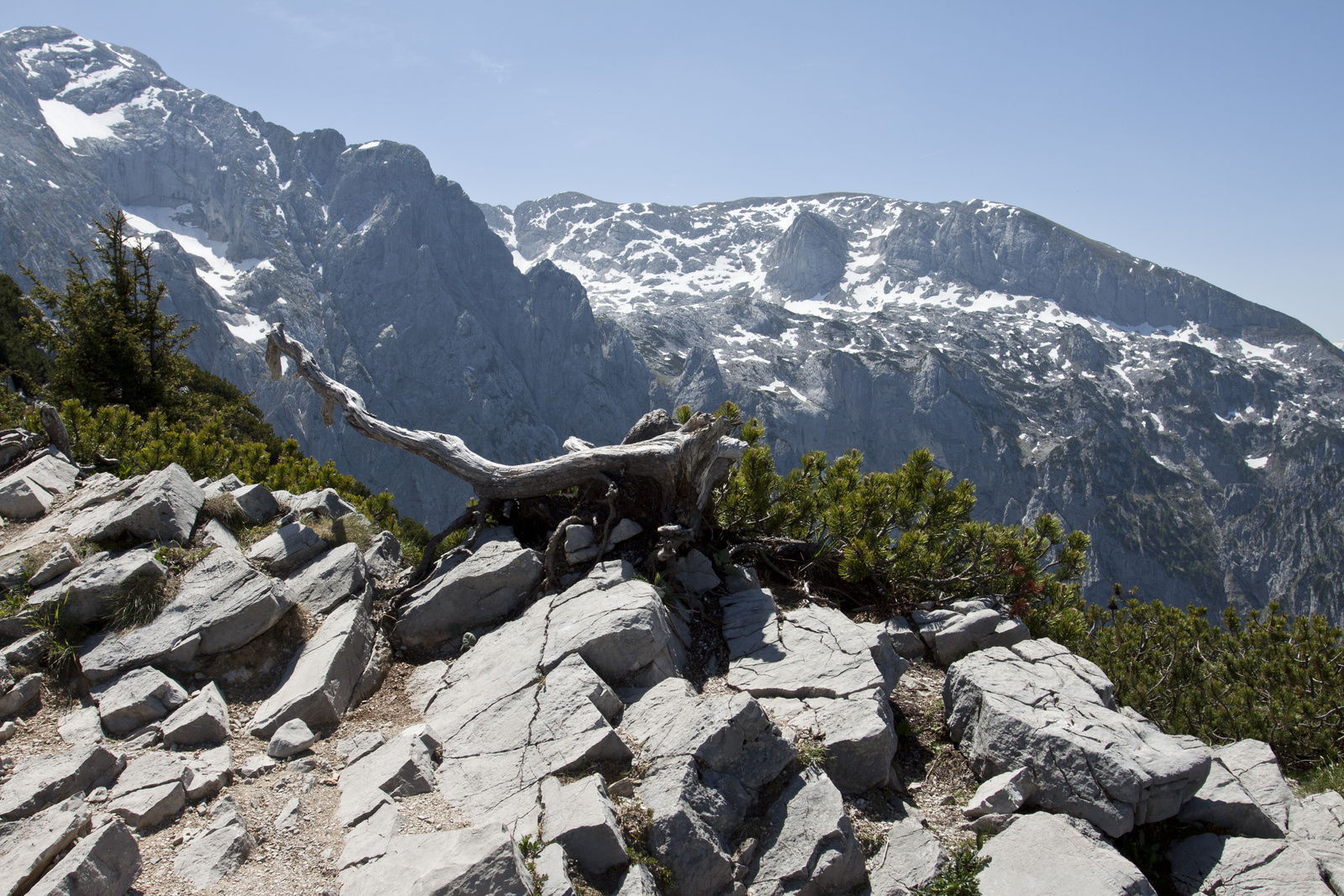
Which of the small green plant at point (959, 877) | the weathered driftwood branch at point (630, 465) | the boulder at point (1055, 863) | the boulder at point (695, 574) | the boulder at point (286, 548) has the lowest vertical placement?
the small green plant at point (959, 877)

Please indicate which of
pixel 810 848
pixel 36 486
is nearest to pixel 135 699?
pixel 36 486

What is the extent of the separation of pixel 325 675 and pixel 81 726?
90.8 inches

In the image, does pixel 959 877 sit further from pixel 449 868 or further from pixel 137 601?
pixel 137 601

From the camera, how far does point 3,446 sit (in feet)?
40.1

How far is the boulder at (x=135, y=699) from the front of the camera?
24.2 feet

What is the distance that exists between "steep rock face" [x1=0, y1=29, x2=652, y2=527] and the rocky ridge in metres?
144

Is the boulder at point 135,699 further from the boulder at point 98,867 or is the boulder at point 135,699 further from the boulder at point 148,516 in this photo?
the boulder at point 98,867

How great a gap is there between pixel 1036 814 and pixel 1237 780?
256 centimetres

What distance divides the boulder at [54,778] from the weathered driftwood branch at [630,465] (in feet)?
17.0

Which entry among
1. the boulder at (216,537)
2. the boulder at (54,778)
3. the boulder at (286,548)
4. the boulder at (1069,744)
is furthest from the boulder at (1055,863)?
the boulder at (216,537)

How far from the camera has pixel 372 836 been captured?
5879 mm

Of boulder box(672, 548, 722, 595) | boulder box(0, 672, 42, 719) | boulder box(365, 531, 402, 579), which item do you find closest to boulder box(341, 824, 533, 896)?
boulder box(0, 672, 42, 719)

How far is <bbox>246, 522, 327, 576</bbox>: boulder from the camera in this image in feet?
33.2

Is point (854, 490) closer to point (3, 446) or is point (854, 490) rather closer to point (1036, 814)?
point (1036, 814)
